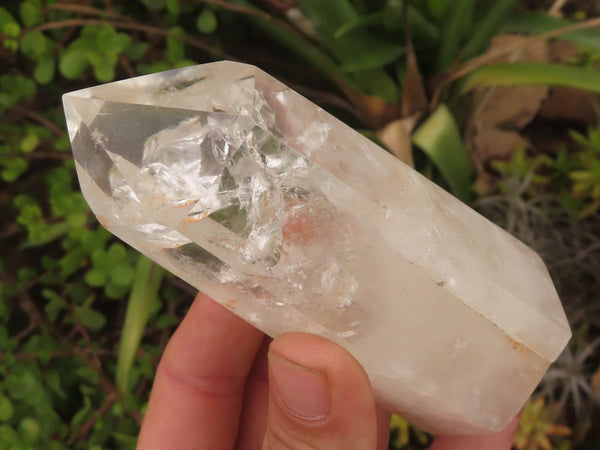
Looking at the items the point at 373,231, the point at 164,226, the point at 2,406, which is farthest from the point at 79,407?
the point at 373,231

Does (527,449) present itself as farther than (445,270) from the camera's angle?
Yes

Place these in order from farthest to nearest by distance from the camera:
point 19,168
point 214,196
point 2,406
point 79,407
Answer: point 79,407 → point 19,168 → point 2,406 → point 214,196

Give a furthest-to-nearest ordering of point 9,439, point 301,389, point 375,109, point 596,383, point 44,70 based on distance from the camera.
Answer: point 375,109, point 596,383, point 44,70, point 9,439, point 301,389

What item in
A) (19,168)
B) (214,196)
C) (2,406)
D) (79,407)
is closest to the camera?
(214,196)

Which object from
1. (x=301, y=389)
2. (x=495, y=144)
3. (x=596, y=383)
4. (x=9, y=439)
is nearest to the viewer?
(x=301, y=389)

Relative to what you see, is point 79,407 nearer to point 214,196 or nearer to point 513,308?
Result: point 214,196

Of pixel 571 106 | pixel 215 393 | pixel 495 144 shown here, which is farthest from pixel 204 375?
pixel 571 106

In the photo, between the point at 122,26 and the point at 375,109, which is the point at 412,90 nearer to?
the point at 375,109
